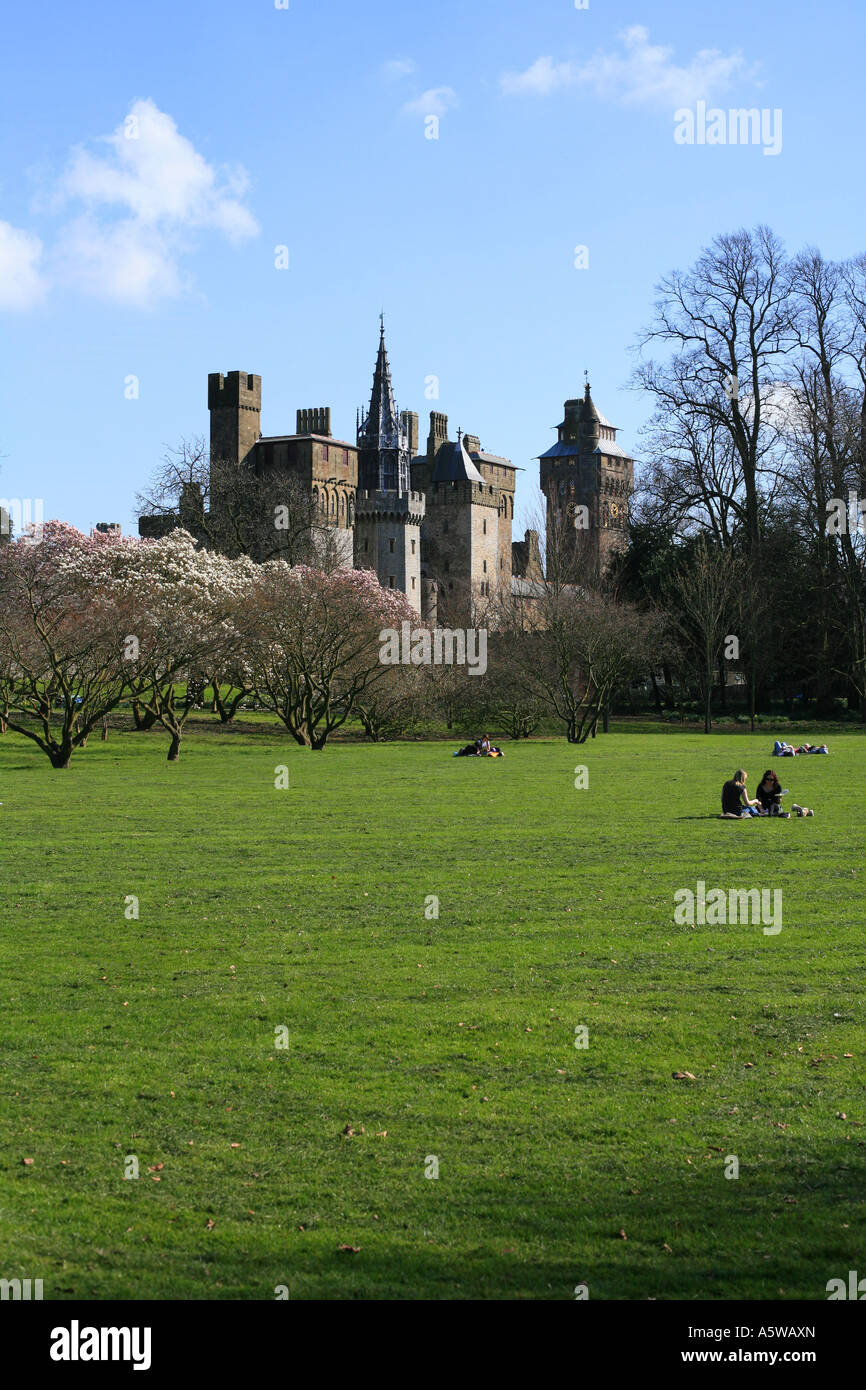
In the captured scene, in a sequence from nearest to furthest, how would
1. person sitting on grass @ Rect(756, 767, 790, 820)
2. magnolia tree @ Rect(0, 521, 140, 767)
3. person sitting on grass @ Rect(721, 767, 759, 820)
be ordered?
person sitting on grass @ Rect(721, 767, 759, 820) → person sitting on grass @ Rect(756, 767, 790, 820) → magnolia tree @ Rect(0, 521, 140, 767)

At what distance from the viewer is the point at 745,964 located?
1255cm

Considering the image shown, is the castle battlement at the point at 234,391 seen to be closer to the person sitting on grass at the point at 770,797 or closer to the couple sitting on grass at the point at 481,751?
the couple sitting on grass at the point at 481,751

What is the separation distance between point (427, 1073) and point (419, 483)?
117 meters

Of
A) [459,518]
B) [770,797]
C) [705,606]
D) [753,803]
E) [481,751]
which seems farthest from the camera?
[459,518]

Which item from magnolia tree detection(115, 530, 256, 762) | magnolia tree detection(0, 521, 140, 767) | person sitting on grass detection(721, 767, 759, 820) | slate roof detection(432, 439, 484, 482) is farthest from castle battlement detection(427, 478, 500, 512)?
person sitting on grass detection(721, 767, 759, 820)

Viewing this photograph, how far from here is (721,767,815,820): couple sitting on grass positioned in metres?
23.7

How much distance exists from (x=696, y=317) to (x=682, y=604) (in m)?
14.3

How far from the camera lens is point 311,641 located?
4616 centimetres

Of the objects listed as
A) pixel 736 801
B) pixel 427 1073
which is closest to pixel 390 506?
pixel 736 801

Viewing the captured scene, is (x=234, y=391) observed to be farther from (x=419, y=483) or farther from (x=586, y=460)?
(x=586, y=460)

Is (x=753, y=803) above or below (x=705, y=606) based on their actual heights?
below

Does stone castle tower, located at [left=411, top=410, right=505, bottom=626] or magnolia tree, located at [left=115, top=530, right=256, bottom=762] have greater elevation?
stone castle tower, located at [left=411, top=410, right=505, bottom=626]

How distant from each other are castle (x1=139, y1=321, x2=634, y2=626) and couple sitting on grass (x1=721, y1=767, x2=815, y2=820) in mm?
55056

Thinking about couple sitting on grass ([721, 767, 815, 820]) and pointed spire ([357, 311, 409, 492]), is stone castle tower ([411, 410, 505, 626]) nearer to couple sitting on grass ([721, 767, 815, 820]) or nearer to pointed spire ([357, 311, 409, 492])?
pointed spire ([357, 311, 409, 492])
